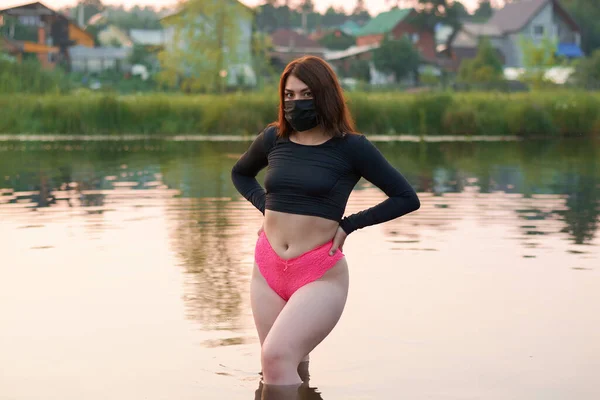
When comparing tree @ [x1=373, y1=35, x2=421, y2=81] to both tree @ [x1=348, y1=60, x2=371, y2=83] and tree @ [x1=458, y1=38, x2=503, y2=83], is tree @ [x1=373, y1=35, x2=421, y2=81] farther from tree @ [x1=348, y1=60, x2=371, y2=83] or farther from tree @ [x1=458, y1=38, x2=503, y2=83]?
tree @ [x1=458, y1=38, x2=503, y2=83]

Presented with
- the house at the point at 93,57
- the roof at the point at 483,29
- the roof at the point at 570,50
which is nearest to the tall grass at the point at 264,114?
the roof at the point at 570,50

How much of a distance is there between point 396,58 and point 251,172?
8419 cm

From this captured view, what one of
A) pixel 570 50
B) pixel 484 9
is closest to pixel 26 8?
pixel 570 50

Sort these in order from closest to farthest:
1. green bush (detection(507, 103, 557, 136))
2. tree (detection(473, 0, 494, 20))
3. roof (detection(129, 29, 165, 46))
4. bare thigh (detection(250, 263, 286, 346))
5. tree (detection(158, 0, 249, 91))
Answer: bare thigh (detection(250, 263, 286, 346)), green bush (detection(507, 103, 557, 136)), tree (detection(158, 0, 249, 91)), roof (detection(129, 29, 165, 46)), tree (detection(473, 0, 494, 20))

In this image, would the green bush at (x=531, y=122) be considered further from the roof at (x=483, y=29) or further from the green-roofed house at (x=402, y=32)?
the green-roofed house at (x=402, y=32)

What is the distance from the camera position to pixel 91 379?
7434mm

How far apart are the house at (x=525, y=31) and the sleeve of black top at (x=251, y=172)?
340 feet

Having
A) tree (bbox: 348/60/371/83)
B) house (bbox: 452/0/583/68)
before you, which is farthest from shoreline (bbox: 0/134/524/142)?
house (bbox: 452/0/583/68)

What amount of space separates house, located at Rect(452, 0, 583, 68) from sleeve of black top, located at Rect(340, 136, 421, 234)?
341 feet

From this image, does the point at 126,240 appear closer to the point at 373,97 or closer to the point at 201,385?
the point at 201,385

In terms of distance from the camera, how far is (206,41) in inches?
2539

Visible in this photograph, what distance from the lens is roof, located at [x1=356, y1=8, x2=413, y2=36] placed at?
122m

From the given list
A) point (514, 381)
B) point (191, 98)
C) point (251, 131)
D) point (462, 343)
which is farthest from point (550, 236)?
point (191, 98)

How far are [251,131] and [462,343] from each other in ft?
118
